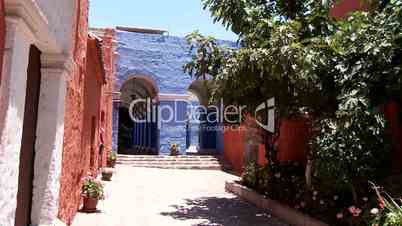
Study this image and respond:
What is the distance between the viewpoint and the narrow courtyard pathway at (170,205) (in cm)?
729

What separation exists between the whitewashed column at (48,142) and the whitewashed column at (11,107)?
1185mm

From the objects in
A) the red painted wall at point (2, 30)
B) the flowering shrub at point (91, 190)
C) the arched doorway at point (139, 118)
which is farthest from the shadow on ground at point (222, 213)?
the arched doorway at point (139, 118)

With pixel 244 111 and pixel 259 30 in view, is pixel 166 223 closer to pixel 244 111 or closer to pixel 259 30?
pixel 244 111

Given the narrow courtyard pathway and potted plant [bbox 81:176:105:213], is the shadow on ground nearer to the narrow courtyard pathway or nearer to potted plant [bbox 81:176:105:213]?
the narrow courtyard pathway

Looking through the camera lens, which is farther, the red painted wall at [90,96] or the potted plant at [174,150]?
the potted plant at [174,150]

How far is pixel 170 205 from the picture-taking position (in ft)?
29.5

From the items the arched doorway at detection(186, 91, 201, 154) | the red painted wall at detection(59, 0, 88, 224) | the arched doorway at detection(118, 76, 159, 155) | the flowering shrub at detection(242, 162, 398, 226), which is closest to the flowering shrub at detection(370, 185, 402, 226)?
the flowering shrub at detection(242, 162, 398, 226)

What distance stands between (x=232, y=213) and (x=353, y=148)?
3239 mm

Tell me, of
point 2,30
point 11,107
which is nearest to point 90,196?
point 11,107

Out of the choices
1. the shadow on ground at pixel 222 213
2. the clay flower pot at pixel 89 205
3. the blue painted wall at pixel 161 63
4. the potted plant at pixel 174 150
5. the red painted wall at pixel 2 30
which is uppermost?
the blue painted wall at pixel 161 63

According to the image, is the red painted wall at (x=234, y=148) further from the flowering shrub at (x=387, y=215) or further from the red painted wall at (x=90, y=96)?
the flowering shrub at (x=387, y=215)

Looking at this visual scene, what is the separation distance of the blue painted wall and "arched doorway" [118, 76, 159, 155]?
0.53 metres

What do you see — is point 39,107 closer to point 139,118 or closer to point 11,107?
point 11,107

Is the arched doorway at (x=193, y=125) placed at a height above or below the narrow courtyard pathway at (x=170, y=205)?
above
